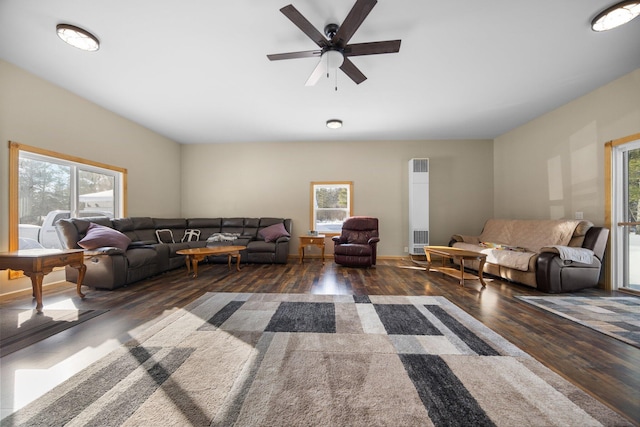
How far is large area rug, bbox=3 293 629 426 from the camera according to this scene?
3.74 ft

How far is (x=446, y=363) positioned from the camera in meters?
1.57

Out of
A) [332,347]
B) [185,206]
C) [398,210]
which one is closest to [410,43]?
[332,347]

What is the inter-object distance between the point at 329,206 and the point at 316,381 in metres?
4.74

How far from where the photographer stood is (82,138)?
12.5ft

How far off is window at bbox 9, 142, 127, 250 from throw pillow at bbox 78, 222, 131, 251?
0.59 m

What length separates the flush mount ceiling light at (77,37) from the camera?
91.0 inches

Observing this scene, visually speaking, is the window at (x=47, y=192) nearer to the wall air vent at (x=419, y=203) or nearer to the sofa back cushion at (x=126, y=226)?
the sofa back cushion at (x=126, y=226)

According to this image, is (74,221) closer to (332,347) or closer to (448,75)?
(332,347)

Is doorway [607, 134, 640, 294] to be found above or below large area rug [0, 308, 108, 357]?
above

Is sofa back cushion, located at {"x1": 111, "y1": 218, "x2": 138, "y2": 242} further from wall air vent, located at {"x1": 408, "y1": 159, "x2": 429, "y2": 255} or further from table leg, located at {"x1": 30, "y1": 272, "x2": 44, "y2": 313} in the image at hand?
wall air vent, located at {"x1": 408, "y1": 159, "x2": 429, "y2": 255}

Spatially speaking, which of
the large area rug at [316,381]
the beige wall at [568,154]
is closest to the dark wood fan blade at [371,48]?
the large area rug at [316,381]

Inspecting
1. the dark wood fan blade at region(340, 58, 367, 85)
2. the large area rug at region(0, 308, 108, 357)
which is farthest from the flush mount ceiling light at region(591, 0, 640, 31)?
the large area rug at region(0, 308, 108, 357)

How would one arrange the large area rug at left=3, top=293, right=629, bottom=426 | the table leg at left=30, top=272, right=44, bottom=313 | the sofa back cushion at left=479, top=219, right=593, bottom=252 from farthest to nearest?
the sofa back cushion at left=479, top=219, right=593, bottom=252 → the table leg at left=30, top=272, right=44, bottom=313 → the large area rug at left=3, top=293, right=629, bottom=426

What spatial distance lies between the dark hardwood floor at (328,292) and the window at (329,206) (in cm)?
161
